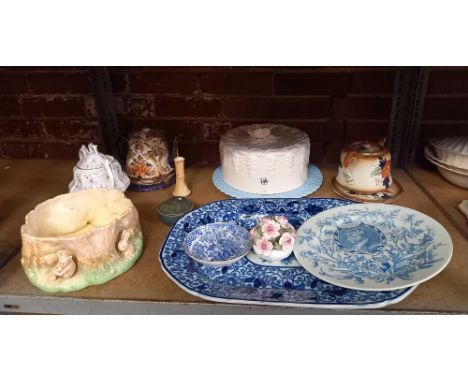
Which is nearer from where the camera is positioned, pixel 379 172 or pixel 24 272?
pixel 24 272

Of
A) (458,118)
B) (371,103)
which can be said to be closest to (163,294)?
(371,103)

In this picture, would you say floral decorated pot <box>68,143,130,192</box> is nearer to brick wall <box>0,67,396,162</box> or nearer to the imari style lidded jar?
the imari style lidded jar

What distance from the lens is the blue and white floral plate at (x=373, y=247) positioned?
626mm

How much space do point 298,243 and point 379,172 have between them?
11.2 inches

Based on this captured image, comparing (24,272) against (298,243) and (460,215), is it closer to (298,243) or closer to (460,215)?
(298,243)

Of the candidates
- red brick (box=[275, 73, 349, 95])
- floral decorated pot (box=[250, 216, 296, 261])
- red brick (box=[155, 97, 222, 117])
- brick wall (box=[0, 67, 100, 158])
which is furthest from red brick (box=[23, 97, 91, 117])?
floral decorated pot (box=[250, 216, 296, 261])

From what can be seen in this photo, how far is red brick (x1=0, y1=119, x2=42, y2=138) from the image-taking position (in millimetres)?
1163

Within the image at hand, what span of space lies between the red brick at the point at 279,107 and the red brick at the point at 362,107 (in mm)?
31

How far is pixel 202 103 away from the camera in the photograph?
109cm

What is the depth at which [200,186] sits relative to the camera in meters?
0.98

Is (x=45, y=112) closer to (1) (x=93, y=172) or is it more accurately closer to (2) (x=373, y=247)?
(1) (x=93, y=172)

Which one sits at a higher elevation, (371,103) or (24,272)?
(371,103)

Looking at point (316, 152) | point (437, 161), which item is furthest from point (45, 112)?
point (437, 161)

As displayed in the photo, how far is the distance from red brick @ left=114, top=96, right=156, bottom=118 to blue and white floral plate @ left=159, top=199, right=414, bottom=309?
1.36 feet
